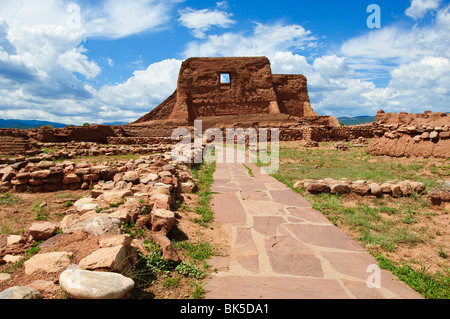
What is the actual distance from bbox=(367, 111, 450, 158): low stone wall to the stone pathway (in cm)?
696

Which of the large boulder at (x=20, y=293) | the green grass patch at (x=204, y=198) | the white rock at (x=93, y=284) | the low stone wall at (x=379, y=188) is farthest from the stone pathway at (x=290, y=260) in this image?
the large boulder at (x=20, y=293)

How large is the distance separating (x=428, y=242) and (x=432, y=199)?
1.80 meters

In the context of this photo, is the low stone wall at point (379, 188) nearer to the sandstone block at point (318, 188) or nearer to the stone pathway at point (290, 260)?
the sandstone block at point (318, 188)

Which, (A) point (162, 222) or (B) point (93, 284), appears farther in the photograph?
(A) point (162, 222)

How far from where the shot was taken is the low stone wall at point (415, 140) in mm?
8945

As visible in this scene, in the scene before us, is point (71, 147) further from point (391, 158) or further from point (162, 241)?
point (391, 158)

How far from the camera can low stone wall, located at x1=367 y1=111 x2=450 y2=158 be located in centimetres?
895

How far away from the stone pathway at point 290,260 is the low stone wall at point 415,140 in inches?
274

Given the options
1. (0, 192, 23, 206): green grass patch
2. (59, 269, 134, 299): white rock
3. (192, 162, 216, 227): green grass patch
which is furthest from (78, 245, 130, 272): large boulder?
(0, 192, 23, 206): green grass patch

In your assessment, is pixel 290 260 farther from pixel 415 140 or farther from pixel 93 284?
pixel 415 140

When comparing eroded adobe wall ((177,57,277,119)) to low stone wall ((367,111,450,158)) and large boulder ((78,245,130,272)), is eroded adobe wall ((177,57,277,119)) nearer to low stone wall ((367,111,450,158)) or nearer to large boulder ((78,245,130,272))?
low stone wall ((367,111,450,158))

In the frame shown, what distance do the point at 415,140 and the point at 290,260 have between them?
9.29m

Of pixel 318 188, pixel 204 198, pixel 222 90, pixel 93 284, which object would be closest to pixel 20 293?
pixel 93 284

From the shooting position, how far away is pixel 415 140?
9.56 meters
